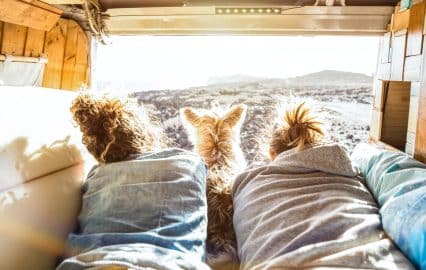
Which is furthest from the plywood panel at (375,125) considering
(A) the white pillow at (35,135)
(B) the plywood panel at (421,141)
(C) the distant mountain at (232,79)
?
(A) the white pillow at (35,135)

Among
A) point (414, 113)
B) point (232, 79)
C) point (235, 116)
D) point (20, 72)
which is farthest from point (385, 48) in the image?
point (20, 72)

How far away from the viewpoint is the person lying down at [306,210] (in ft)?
2.92

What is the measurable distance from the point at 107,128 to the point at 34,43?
1.35 meters

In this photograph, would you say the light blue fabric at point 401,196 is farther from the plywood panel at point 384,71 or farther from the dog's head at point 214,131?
the plywood panel at point 384,71

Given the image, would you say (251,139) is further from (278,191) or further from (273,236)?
(273,236)

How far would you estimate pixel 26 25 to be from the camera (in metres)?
2.10

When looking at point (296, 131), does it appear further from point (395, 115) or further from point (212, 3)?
point (212, 3)

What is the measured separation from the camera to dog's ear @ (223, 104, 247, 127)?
5.25ft

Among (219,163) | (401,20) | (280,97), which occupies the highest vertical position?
(401,20)

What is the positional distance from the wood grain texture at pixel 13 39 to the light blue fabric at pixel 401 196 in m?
1.96

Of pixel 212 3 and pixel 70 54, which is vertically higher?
pixel 212 3

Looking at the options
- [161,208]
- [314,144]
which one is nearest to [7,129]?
[161,208]

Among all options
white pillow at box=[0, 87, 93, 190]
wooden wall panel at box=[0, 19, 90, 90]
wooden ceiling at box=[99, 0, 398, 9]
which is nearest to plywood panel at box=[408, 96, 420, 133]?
wooden ceiling at box=[99, 0, 398, 9]

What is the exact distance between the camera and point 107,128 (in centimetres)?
129
